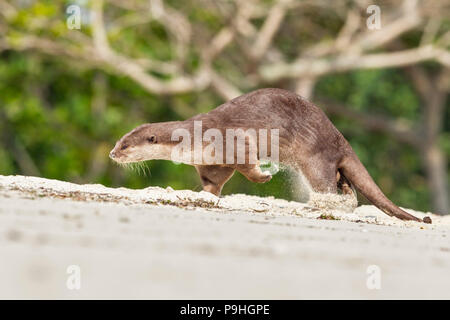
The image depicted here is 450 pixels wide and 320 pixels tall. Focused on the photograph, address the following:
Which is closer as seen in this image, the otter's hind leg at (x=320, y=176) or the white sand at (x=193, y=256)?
the white sand at (x=193, y=256)

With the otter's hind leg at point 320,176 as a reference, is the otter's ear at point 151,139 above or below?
above

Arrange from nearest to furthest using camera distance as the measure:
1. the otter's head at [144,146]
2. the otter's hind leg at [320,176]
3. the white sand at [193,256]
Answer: the white sand at [193,256]
the otter's hind leg at [320,176]
the otter's head at [144,146]

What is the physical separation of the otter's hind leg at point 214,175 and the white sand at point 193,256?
1.78 m

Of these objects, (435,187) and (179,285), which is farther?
(435,187)

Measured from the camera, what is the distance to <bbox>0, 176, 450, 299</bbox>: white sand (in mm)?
1760

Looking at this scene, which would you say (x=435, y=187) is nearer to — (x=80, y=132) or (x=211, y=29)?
(x=211, y=29)

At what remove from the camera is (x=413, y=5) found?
37.6 ft

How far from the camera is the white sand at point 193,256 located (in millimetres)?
1760

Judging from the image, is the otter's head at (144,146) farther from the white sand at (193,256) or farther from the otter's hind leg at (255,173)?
the white sand at (193,256)

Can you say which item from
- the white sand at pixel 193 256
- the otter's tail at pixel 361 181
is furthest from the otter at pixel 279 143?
the white sand at pixel 193 256

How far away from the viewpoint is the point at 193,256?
205cm

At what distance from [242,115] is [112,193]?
107cm

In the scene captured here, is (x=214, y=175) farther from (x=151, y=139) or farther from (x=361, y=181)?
(x=361, y=181)

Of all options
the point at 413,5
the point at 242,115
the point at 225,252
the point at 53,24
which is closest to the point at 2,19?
the point at 53,24
